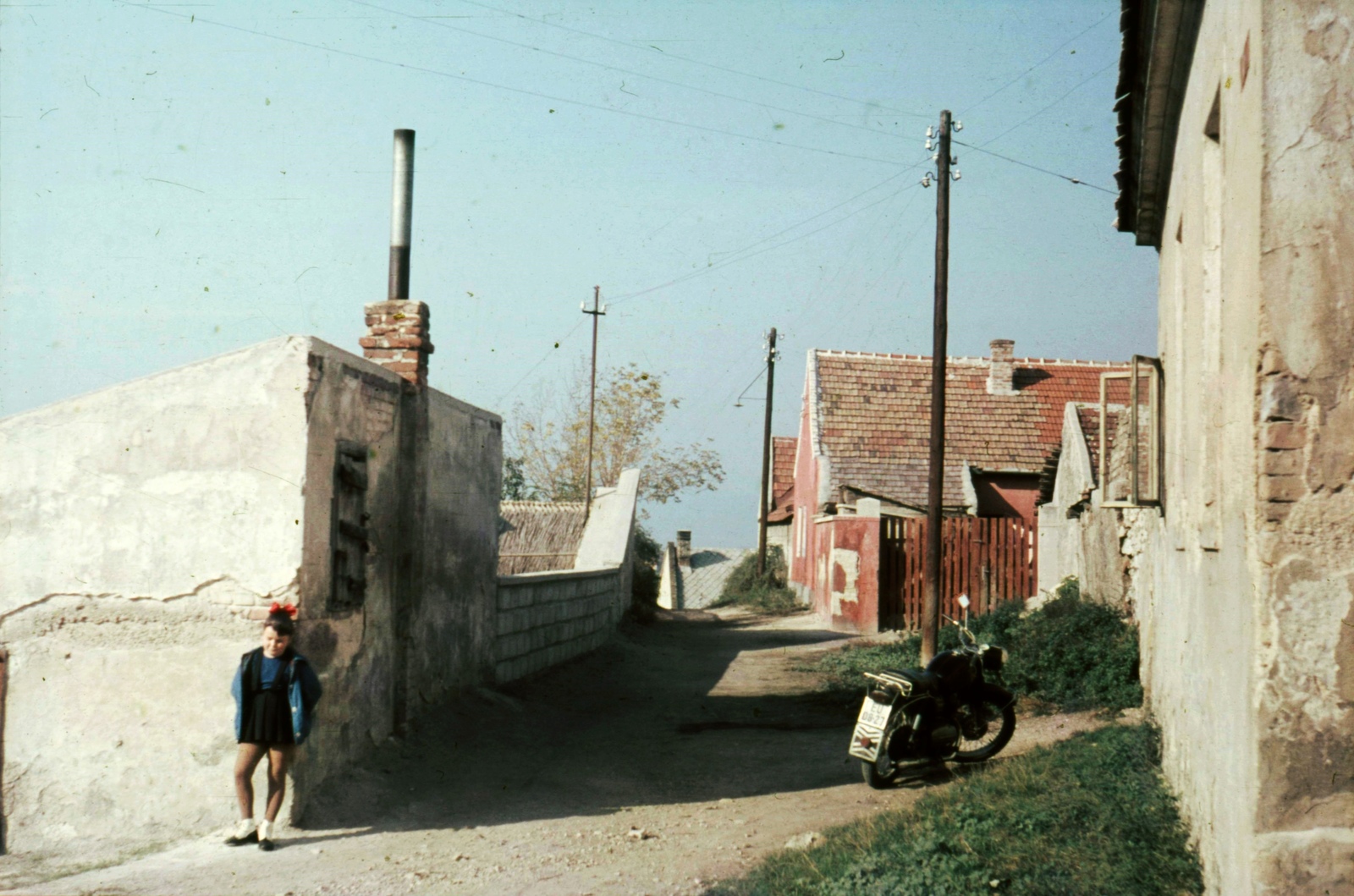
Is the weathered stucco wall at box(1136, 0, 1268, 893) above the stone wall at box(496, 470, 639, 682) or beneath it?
above

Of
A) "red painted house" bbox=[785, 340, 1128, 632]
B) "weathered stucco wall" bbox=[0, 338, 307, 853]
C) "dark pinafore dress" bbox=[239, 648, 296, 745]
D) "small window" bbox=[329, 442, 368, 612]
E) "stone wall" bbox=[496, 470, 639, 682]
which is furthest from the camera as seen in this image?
"red painted house" bbox=[785, 340, 1128, 632]

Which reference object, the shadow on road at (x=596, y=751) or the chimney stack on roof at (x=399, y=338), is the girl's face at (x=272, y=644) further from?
the chimney stack on roof at (x=399, y=338)

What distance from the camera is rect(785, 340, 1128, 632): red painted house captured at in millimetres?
21188

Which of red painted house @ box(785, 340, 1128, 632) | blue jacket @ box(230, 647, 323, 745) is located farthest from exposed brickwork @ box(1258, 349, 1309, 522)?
red painted house @ box(785, 340, 1128, 632)

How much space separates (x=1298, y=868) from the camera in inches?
143

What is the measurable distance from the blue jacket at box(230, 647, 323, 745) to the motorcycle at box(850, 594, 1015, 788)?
388 centimetres

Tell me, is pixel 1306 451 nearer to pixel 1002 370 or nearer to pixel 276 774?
pixel 276 774

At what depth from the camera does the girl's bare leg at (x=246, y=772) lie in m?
6.69

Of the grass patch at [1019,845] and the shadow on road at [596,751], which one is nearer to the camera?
the grass patch at [1019,845]

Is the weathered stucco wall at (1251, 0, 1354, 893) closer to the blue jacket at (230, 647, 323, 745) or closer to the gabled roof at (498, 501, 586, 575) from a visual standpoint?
the blue jacket at (230, 647, 323, 745)

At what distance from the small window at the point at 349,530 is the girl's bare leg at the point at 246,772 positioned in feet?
3.76

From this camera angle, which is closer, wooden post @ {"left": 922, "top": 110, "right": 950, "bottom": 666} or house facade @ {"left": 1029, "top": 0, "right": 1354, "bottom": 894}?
house facade @ {"left": 1029, "top": 0, "right": 1354, "bottom": 894}

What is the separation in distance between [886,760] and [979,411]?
20716 mm

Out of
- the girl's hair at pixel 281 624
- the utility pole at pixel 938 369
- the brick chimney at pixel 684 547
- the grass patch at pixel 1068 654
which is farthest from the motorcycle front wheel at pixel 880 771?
the brick chimney at pixel 684 547
